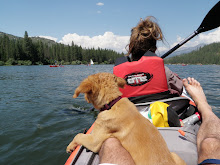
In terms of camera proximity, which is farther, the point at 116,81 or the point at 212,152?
the point at 116,81

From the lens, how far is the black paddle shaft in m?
5.42

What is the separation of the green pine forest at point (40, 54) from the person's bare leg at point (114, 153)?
96735 mm

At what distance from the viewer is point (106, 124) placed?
7.71ft

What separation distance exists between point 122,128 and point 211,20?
586 centimetres

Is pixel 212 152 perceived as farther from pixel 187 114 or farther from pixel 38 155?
pixel 38 155

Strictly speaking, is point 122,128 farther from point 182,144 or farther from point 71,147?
point 71,147

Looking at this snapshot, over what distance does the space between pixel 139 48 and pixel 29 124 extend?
5.62 meters

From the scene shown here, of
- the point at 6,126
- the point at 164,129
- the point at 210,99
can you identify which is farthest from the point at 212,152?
the point at 210,99

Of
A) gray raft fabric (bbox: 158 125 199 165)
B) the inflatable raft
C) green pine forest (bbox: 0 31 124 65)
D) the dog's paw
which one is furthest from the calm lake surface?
green pine forest (bbox: 0 31 124 65)

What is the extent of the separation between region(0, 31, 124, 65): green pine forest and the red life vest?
3778 inches

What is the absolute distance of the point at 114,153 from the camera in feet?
6.95

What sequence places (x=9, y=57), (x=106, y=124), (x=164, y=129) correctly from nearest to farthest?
(x=106, y=124)
(x=164, y=129)
(x=9, y=57)

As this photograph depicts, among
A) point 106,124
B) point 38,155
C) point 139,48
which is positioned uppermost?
point 139,48

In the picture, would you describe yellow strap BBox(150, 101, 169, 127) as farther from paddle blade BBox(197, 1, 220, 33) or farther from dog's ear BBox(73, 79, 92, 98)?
paddle blade BBox(197, 1, 220, 33)
